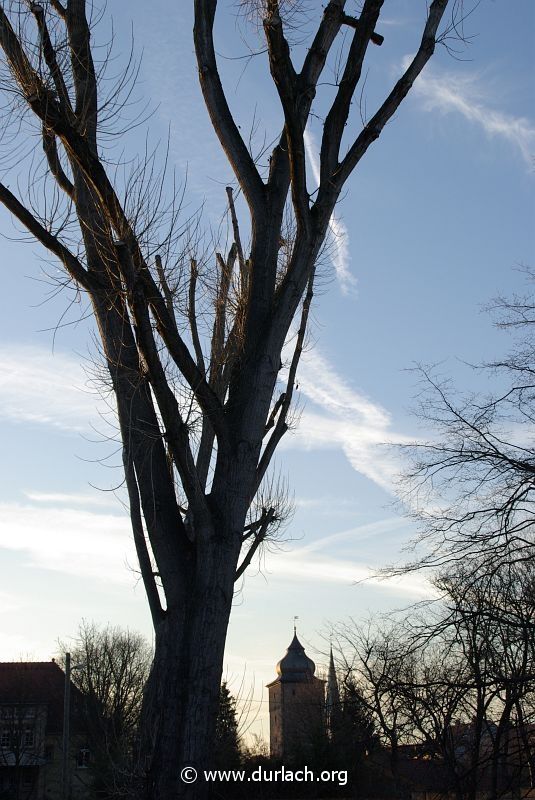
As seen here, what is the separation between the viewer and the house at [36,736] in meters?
38.7

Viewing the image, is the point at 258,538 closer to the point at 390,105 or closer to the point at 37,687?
the point at 390,105

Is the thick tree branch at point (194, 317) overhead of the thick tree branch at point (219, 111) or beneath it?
beneath

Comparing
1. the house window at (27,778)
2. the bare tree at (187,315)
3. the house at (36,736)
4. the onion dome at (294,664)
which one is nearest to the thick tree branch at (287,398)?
the bare tree at (187,315)

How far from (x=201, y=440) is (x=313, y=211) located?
233 cm

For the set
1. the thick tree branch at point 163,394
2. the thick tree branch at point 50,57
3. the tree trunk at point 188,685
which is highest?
the thick tree branch at point 50,57

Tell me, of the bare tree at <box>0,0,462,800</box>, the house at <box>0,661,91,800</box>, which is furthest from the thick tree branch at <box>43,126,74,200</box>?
the house at <box>0,661,91,800</box>

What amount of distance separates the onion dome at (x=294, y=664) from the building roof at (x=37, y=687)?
1145 inches

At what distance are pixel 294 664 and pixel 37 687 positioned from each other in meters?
31.8

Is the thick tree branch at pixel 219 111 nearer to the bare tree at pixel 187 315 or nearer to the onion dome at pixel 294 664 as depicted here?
the bare tree at pixel 187 315

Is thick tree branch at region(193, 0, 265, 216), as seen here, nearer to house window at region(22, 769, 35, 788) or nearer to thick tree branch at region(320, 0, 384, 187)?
thick tree branch at region(320, 0, 384, 187)

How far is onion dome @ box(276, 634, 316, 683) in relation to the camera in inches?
2790

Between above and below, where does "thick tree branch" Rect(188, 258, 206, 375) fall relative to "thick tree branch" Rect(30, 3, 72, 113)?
below

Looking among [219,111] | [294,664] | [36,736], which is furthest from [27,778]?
[219,111]

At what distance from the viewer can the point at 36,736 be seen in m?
40.9
